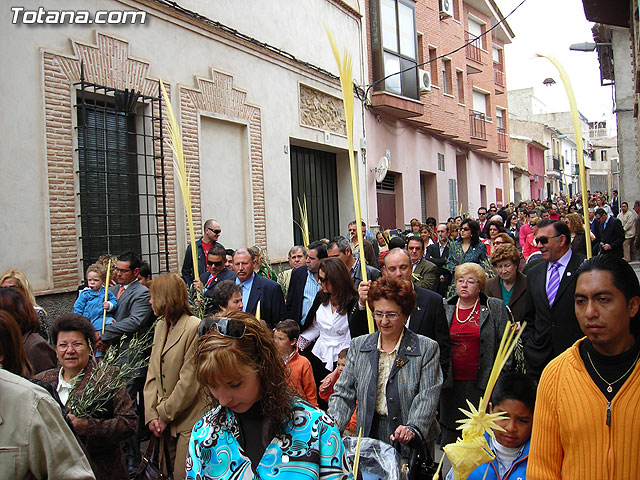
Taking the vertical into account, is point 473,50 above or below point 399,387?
→ above

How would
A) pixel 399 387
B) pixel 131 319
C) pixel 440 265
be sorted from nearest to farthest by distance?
pixel 399 387, pixel 131 319, pixel 440 265

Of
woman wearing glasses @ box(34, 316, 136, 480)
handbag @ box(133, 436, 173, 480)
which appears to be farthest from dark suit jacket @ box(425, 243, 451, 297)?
woman wearing glasses @ box(34, 316, 136, 480)

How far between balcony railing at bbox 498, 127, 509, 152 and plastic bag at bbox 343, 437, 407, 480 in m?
29.3

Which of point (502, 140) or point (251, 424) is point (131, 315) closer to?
point (251, 424)

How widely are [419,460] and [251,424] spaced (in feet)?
5.47

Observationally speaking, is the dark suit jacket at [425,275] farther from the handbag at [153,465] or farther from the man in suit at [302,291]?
the handbag at [153,465]

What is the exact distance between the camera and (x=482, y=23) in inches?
1095

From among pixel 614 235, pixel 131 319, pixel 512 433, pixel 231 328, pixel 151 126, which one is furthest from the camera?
pixel 614 235

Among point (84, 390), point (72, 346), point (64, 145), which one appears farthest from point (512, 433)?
point (64, 145)

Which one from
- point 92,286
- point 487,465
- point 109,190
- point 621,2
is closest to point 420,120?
point 621,2

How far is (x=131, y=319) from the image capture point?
568cm

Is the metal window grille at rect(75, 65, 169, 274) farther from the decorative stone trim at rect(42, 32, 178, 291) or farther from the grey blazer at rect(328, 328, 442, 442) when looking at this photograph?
the grey blazer at rect(328, 328, 442, 442)

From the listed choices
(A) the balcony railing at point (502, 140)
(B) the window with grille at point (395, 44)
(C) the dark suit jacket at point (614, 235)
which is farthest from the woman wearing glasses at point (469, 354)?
(A) the balcony railing at point (502, 140)

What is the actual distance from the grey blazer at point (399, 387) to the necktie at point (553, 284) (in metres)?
1.40
